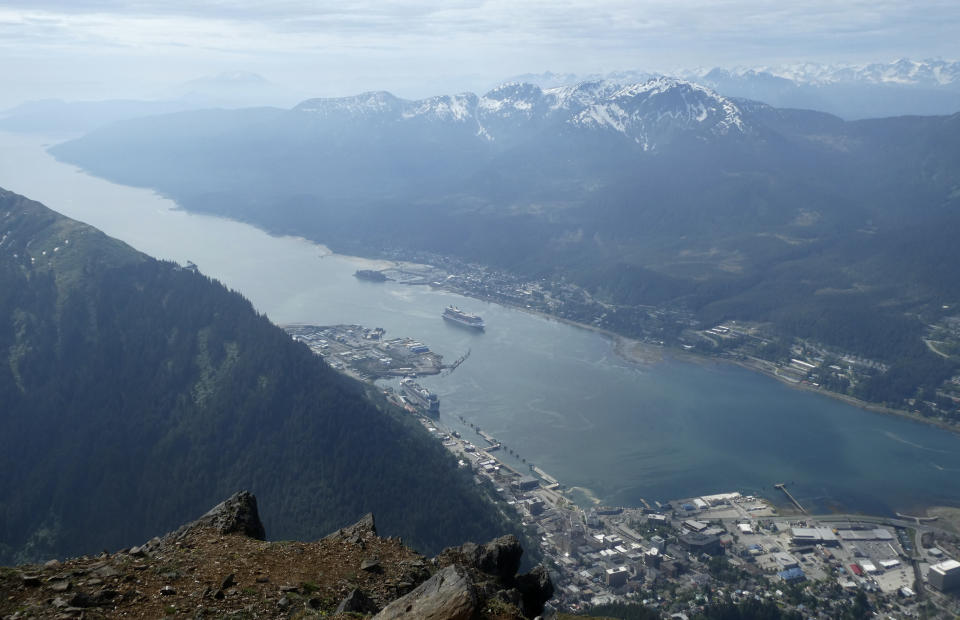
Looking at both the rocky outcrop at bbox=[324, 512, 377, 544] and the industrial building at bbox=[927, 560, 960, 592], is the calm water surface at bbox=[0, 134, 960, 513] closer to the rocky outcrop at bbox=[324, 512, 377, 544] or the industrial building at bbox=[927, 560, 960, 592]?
the industrial building at bbox=[927, 560, 960, 592]

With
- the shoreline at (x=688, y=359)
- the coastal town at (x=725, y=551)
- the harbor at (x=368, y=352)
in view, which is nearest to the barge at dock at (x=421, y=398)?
the harbor at (x=368, y=352)

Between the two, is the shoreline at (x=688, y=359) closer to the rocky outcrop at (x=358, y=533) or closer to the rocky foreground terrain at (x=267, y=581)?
the rocky foreground terrain at (x=267, y=581)

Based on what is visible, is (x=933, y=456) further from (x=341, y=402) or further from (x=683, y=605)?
(x=341, y=402)

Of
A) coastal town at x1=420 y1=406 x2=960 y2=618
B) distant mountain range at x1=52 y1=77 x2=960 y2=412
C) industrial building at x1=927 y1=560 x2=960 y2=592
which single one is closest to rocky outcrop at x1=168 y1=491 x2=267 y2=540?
coastal town at x1=420 y1=406 x2=960 y2=618

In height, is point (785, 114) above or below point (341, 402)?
above

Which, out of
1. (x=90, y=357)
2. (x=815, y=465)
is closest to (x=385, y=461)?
(x=90, y=357)

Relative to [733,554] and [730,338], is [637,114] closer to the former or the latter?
[730,338]
